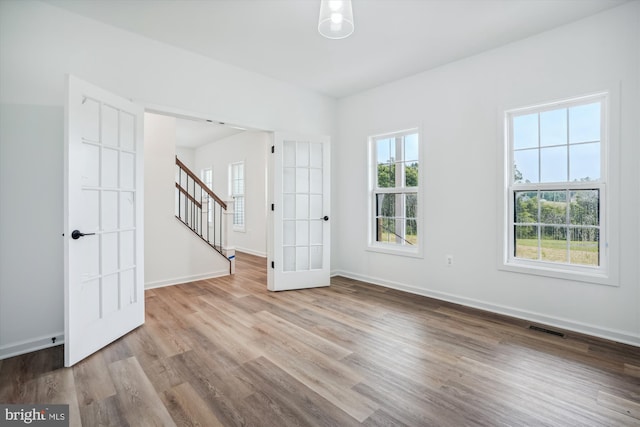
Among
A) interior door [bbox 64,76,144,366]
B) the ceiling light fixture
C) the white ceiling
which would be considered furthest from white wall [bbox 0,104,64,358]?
the ceiling light fixture

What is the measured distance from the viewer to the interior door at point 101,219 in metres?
2.14

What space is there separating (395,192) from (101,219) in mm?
3273

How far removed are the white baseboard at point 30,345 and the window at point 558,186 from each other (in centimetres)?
419

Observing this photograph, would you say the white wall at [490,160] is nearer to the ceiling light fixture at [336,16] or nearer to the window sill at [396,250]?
the window sill at [396,250]

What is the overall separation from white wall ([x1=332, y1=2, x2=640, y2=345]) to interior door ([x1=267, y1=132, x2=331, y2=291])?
0.56m

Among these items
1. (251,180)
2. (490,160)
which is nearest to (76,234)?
(490,160)

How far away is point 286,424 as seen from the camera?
1.57 meters

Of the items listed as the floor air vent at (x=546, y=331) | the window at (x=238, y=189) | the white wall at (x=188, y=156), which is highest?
the white wall at (x=188, y=156)

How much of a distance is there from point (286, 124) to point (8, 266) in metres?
3.10

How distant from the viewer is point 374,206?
4402 mm

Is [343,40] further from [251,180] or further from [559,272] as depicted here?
[251,180]

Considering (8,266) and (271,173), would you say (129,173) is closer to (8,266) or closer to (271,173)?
(8,266)

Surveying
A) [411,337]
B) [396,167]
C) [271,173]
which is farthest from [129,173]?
[396,167]

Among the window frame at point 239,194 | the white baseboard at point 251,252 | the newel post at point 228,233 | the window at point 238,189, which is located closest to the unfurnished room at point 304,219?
the newel post at point 228,233
